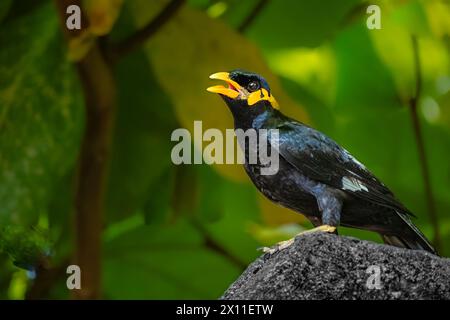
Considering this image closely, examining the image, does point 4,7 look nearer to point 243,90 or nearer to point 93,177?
point 93,177

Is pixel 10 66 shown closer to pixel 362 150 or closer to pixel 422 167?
pixel 362 150

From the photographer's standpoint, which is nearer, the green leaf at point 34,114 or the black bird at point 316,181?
the black bird at point 316,181

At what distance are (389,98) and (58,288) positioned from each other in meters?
0.61

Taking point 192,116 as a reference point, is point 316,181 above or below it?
below

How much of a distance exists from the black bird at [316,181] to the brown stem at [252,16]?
0.55 m

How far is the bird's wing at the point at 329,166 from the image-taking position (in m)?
0.76

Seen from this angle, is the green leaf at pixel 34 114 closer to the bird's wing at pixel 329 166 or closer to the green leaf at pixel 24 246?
the green leaf at pixel 24 246

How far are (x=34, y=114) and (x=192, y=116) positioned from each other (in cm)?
26

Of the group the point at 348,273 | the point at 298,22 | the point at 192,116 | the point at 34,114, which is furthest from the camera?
the point at 298,22

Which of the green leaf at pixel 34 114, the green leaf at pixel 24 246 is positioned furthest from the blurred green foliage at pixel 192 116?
the green leaf at pixel 24 246

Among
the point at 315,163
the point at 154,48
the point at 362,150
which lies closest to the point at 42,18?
the point at 154,48

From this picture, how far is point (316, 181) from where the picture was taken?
30.2 inches

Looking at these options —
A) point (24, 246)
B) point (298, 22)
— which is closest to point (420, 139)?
point (298, 22)

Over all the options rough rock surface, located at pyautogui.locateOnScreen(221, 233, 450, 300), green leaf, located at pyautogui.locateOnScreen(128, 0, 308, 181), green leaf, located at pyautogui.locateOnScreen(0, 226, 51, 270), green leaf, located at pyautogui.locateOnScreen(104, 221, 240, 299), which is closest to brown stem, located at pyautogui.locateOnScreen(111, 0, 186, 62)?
green leaf, located at pyautogui.locateOnScreen(128, 0, 308, 181)
